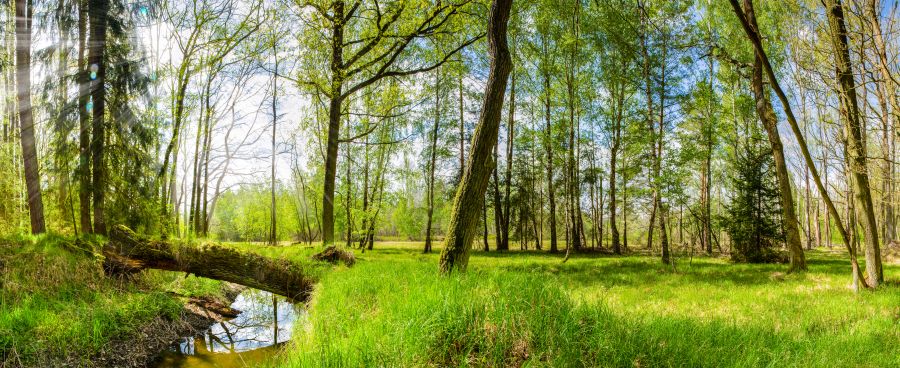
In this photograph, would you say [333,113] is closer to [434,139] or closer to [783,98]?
[434,139]

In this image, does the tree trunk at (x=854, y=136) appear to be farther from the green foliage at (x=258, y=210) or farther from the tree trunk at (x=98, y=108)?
the green foliage at (x=258, y=210)

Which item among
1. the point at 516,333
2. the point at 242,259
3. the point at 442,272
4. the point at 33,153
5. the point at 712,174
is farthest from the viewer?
the point at 712,174

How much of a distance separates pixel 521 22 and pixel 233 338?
19003mm

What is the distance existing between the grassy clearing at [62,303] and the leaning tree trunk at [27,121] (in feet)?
9.21

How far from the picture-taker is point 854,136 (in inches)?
295

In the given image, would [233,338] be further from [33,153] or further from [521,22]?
[521,22]

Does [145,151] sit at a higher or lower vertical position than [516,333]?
higher

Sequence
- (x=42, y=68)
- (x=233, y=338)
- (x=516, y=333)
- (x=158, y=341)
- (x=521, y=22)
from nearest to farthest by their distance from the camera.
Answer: (x=516, y=333) < (x=158, y=341) < (x=233, y=338) < (x=42, y=68) < (x=521, y=22)

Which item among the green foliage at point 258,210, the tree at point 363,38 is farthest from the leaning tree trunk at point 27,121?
the green foliage at point 258,210

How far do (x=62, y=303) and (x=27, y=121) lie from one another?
7.93 meters

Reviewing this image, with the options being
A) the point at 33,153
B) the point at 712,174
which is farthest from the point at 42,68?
the point at 712,174

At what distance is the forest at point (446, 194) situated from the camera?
11.4 ft

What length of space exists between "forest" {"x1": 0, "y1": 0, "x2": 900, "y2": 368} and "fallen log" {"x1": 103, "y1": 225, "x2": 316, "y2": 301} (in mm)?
44

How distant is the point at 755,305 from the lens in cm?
671
